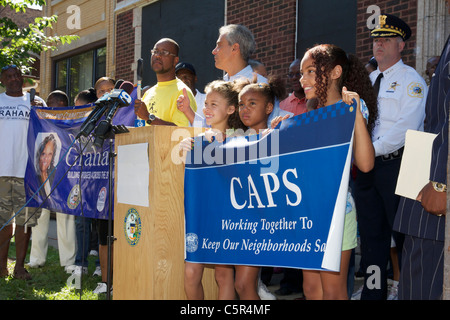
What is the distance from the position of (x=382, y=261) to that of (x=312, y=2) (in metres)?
5.43

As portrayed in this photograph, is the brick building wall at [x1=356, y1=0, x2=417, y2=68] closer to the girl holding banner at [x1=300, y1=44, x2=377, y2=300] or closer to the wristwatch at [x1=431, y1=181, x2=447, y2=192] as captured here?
the girl holding banner at [x1=300, y1=44, x2=377, y2=300]

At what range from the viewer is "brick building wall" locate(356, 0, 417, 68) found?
6742 mm

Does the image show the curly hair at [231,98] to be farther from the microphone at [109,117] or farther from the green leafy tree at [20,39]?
the green leafy tree at [20,39]

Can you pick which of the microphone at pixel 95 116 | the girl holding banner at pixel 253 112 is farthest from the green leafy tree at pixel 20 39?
the girl holding banner at pixel 253 112

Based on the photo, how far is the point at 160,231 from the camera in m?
3.54

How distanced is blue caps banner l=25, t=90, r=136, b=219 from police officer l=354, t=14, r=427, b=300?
7.05ft

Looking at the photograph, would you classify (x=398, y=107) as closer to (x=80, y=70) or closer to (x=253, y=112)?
(x=253, y=112)

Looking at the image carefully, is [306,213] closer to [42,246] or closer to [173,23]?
[42,246]

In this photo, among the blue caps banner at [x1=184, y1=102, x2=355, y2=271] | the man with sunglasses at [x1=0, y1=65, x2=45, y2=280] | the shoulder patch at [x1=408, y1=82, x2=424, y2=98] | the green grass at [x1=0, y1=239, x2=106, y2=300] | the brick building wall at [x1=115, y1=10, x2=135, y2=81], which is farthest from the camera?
the brick building wall at [x1=115, y1=10, x2=135, y2=81]

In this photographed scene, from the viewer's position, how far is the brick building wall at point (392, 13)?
6742mm

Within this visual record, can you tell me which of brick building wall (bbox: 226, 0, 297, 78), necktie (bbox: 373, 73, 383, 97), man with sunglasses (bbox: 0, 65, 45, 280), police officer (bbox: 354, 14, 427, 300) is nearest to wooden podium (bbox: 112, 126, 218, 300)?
police officer (bbox: 354, 14, 427, 300)

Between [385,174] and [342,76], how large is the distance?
1.20 meters

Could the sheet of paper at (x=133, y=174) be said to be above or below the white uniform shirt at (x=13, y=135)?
below
